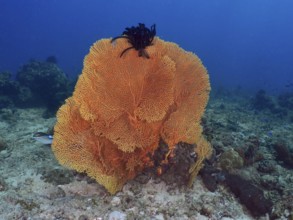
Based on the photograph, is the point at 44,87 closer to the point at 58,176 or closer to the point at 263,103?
the point at 58,176

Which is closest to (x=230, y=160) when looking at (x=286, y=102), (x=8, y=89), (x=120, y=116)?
(x=120, y=116)

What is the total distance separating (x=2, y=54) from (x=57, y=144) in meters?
85.8

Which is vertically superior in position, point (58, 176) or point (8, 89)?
point (8, 89)

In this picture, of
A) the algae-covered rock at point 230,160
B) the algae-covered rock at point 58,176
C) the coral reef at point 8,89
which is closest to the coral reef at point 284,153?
the algae-covered rock at point 230,160

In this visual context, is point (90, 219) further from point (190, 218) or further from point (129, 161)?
point (190, 218)

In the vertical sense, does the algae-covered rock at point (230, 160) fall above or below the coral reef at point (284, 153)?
below

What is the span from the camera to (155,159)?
5.47 m

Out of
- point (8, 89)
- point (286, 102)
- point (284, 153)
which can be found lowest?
point (8, 89)

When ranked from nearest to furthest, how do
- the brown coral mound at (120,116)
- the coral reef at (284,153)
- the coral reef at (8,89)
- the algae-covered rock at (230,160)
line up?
1. the brown coral mound at (120,116)
2. the algae-covered rock at (230,160)
3. the coral reef at (284,153)
4. the coral reef at (8,89)

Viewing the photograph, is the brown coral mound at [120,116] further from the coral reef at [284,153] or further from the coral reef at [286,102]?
the coral reef at [286,102]

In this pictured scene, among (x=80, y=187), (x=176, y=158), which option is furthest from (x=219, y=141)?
(x=80, y=187)

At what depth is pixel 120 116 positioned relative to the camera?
529 cm

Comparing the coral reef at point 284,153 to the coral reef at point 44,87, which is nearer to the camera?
the coral reef at point 284,153

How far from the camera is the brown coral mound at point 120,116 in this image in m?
5.18
